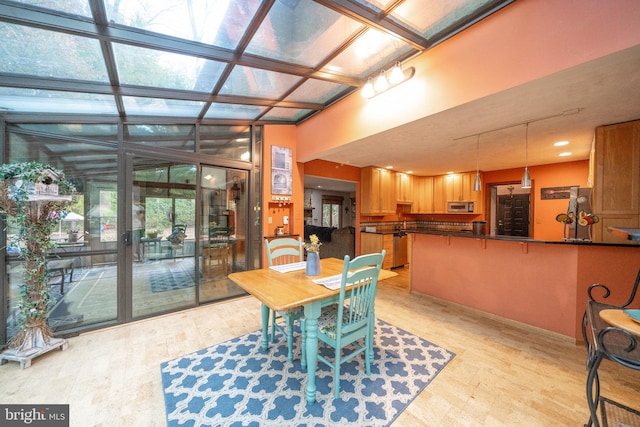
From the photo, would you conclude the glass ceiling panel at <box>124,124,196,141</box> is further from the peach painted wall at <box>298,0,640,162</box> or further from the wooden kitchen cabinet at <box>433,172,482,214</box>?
the wooden kitchen cabinet at <box>433,172,482,214</box>

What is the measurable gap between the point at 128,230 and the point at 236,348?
1966mm

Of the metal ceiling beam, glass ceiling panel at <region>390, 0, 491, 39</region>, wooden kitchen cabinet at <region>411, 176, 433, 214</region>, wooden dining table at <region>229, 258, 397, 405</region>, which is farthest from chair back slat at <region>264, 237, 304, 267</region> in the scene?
wooden kitchen cabinet at <region>411, 176, 433, 214</region>

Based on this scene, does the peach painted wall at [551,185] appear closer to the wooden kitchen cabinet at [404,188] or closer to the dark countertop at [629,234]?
the wooden kitchen cabinet at [404,188]

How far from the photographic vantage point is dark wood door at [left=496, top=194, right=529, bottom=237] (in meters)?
5.71

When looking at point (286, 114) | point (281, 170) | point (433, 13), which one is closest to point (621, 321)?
point (433, 13)

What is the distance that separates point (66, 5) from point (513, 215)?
26.4 feet

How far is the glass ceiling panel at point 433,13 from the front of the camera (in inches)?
66.2

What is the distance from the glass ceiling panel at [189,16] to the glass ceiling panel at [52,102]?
130 cm

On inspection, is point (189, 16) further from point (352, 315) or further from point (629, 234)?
point (629, 234)

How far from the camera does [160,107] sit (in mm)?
2900

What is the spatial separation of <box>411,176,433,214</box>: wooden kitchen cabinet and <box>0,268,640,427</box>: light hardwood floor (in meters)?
4.00

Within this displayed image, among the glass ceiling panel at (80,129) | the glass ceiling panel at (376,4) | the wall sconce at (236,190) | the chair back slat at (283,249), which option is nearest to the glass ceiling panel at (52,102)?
the glass ceiling panel at (80,129)

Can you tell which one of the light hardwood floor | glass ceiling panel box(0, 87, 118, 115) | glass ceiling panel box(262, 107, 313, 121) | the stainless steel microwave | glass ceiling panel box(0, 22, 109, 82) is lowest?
the light hardwood floor

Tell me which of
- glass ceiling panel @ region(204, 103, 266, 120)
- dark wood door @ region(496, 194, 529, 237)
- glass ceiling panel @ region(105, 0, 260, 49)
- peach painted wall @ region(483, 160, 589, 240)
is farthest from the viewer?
dark wood door @ region(496, 194, 529, 237)
